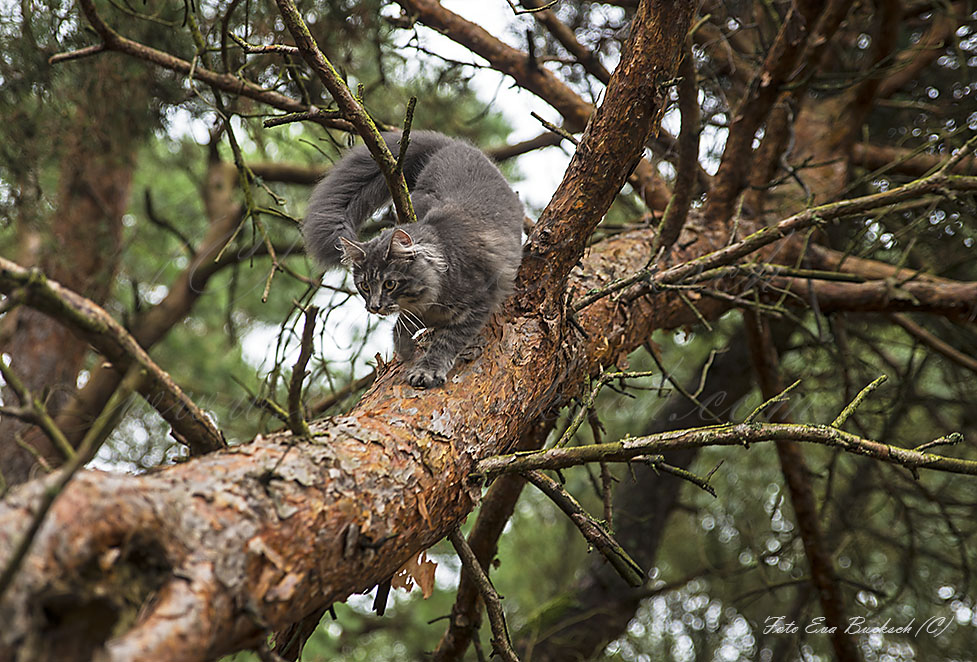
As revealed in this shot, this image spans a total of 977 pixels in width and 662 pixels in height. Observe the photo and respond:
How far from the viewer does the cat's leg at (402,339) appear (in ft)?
8.54

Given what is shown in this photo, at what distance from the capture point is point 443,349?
2.24 m

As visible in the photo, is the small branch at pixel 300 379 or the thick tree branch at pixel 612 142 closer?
the small branch at pixel 300 379

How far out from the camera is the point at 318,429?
1646 millimetres

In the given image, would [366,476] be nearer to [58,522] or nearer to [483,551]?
[58,522]

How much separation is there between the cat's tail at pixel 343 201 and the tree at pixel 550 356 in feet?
0.59

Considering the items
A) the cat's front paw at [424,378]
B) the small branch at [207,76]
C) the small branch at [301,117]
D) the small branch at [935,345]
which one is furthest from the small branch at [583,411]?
the small branch at [935,345]

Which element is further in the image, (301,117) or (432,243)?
(432,243)

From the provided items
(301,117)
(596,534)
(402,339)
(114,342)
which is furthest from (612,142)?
(114,342)

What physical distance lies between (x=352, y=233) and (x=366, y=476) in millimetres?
1426

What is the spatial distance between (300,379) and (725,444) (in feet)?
3.38

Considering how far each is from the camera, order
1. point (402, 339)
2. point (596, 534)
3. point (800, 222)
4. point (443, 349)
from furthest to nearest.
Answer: point (402, 339) → point (800, 222) → point (443, 349) → point (596, 534)

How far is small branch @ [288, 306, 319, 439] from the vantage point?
1180 mm

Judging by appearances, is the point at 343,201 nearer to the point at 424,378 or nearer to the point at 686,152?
the point at 424,378

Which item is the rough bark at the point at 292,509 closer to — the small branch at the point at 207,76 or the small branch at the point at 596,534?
the small branch at the point at 596,534
